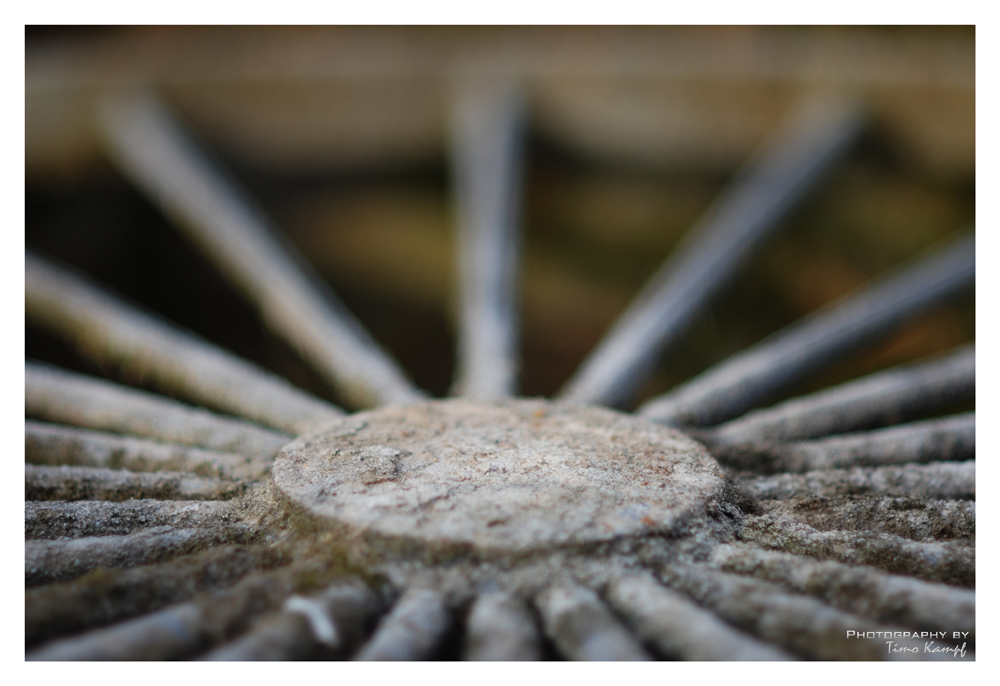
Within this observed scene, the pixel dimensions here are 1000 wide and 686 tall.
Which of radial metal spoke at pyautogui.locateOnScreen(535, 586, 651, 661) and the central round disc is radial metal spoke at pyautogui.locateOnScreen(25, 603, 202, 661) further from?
radial metal spoke at pyautogui.locateOnScreen(535, 586, 651, 661)

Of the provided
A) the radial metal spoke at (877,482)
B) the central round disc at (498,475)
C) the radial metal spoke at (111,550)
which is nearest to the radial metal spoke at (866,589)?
the central round disc at (498,475)

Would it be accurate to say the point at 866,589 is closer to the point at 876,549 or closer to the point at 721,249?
the point at 876,549

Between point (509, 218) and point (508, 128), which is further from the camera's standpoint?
point (508, 128)

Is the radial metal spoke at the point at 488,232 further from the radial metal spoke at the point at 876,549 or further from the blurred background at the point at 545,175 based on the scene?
the radial metal spoke at the point at 876,549

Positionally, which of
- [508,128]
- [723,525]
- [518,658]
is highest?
[508,128]

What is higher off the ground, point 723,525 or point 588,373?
point 588,373

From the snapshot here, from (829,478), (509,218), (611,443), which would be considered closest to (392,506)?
(611,443)

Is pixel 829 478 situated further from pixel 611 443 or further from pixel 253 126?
pixel 253 126

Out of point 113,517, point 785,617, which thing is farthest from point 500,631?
point 113,517
